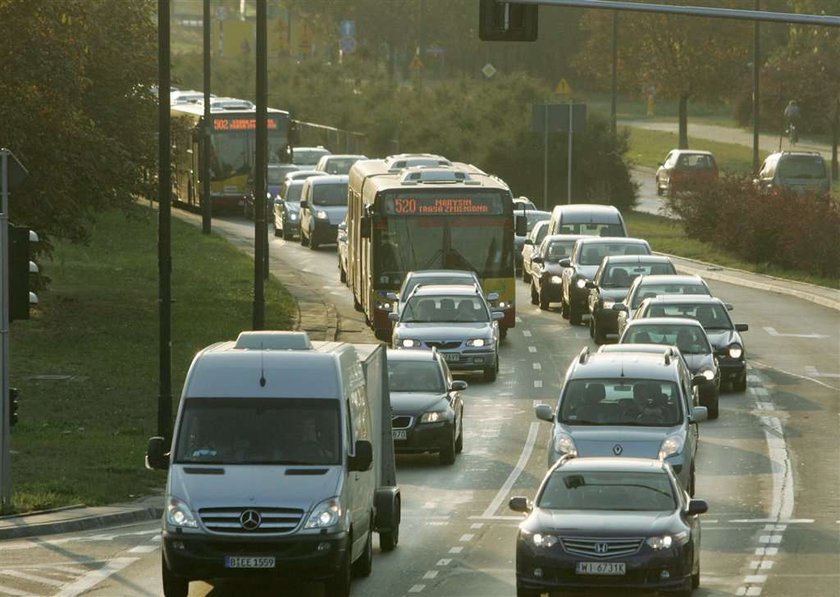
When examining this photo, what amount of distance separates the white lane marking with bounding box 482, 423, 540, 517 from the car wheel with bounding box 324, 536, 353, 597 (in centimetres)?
655

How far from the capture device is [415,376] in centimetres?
2988

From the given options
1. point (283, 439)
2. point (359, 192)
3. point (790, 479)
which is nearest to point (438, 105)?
point (359, 192)

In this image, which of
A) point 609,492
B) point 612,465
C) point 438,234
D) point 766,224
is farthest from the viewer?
point 766,224

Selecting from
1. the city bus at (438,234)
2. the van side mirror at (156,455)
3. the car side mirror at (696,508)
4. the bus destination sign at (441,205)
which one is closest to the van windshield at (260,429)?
the van side mirror at (156,455)

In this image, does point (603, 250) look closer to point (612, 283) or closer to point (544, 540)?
point (612, 283)

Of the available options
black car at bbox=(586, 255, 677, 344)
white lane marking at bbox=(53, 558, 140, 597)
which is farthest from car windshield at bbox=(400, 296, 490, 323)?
white lane marking at bbox=(53, 558, 140, 597)

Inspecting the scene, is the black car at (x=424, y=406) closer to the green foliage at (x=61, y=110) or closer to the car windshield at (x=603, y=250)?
the green foliage at (x=61, y=110)

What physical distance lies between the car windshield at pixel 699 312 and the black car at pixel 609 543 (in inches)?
700

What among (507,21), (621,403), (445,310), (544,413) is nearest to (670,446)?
(621,403)

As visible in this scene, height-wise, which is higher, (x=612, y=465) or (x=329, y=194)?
(x=612, y=465)

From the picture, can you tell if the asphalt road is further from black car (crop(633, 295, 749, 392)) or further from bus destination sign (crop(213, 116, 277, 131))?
bus destination sign (crop(213, 116, 277, 131))

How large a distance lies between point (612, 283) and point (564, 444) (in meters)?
18.1

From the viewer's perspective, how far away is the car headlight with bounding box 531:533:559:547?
18406 mm

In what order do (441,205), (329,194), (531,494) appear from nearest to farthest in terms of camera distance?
(531,494), (441,205), (329,194)
